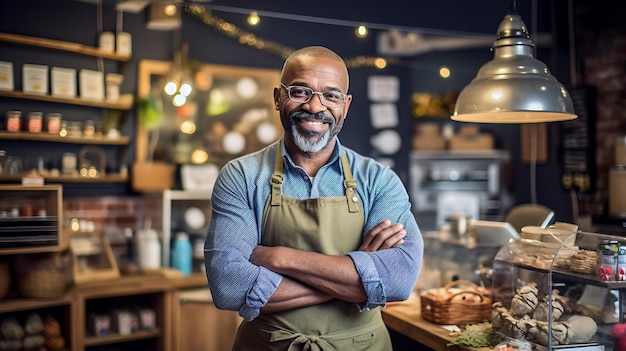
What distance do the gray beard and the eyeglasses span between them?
98 mm

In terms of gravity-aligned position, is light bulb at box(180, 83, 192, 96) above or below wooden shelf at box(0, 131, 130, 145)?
above

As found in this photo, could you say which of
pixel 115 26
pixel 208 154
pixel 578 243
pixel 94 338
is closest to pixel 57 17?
pixel 115 26

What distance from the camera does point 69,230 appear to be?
14.9ft

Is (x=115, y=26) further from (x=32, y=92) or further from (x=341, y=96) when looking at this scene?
(x=341, y=96)

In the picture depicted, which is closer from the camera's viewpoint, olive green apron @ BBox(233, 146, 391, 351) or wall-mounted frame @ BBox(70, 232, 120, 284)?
olive green apron @ BBox(233, 146, 391, 351)

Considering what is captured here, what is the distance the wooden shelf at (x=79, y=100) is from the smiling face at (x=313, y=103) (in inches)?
112

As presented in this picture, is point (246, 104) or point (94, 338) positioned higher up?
point (246, 104)

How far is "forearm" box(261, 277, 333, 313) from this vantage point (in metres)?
2.17

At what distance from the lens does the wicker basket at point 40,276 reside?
402 cm

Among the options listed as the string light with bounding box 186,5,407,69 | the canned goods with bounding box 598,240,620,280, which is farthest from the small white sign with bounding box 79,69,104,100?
the canned goods with bounding box 598,240,620,280

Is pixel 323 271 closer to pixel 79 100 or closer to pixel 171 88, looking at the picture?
pixel 171 88

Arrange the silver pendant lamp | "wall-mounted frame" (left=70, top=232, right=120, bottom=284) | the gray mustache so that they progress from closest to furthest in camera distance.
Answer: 1. the gray mustache
2. the silver pendant lamp
3. "wall-mounted frame" (left=70, top=232, right=120, bottom=284)

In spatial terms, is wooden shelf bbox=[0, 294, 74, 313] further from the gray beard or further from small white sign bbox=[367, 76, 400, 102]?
small white sign bbox=[367, 76, 400, 102]

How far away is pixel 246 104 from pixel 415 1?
1.87m
